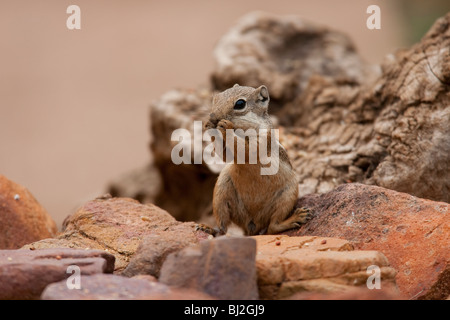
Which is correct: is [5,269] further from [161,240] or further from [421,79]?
[421,79]

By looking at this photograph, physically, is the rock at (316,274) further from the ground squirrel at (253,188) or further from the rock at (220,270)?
the ground squirrel at (253,188)

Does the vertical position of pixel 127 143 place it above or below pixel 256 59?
below

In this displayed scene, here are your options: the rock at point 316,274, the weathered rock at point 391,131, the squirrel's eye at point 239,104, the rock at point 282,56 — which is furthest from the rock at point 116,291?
the rock at point 282,56

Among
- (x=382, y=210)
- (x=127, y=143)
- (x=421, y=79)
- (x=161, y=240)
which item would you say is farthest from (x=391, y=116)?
(x=127, y=143)

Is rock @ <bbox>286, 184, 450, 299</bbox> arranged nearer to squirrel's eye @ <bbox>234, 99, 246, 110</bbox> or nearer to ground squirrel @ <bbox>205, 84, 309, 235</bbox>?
ground squirrel @ <bbox>205, 84, 309, 235</bbox>

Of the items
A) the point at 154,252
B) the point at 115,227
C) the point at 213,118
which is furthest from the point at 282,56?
the point at 154,252
